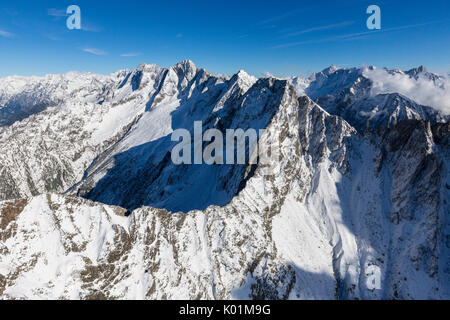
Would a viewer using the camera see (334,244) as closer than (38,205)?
No

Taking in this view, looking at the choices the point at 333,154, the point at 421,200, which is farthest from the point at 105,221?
the point at 421,200

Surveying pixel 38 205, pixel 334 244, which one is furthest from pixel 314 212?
pixel 38 205

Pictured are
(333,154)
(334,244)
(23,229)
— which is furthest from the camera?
(333,154)

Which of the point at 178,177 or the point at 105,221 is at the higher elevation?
the point at 178,177

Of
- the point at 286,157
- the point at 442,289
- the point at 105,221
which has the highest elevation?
the point at 286,157
